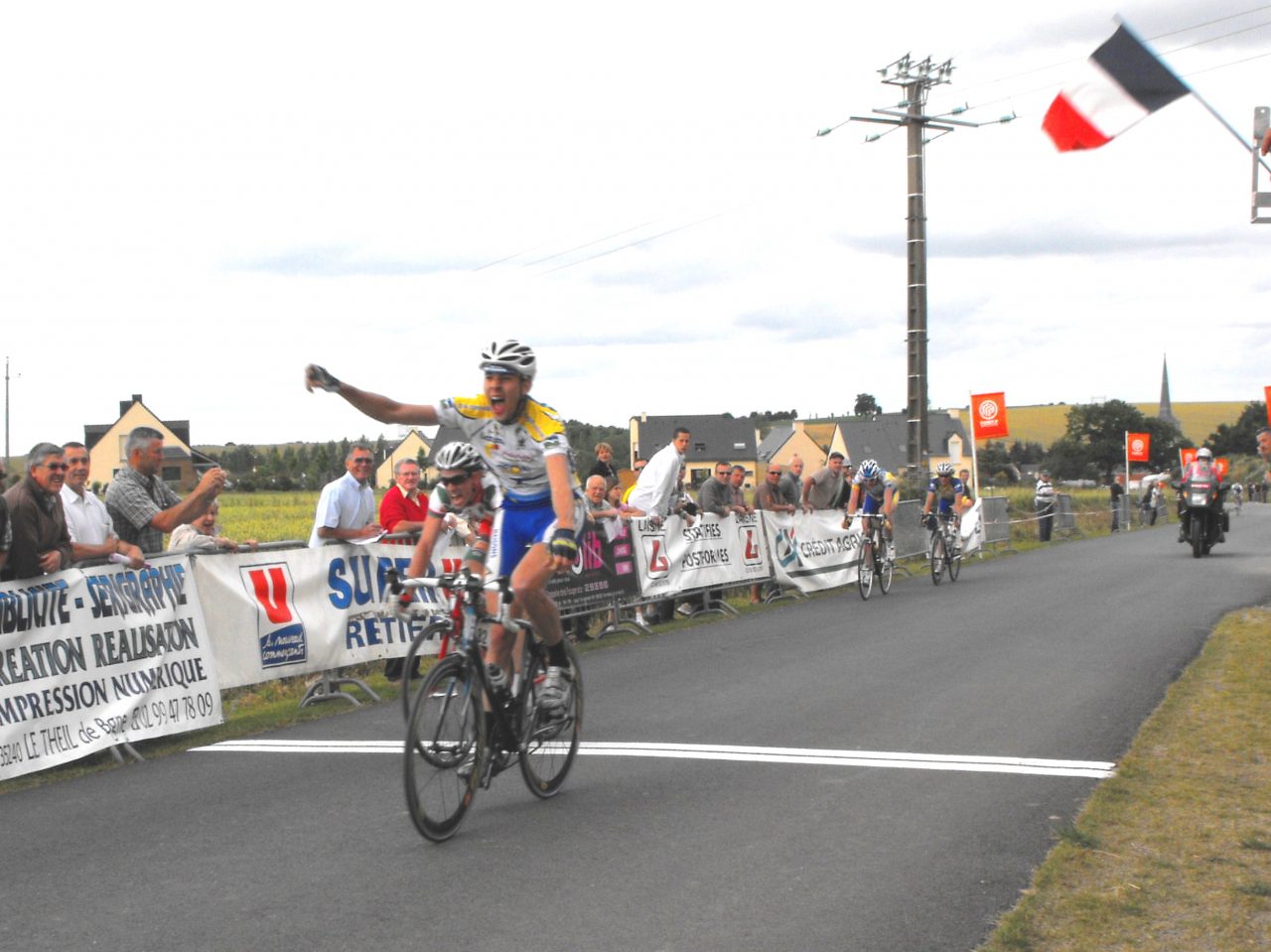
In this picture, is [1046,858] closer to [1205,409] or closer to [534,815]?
[534,815]

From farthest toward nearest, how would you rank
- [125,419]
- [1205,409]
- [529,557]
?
[1205,409]
[125,419]
[529,557]

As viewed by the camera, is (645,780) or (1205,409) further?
(1205,409)

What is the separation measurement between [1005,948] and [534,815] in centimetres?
266

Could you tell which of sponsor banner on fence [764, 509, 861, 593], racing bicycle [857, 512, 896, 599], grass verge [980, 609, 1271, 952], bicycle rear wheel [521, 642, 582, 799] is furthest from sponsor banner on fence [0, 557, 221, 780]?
racing bicycle [857, 512, 896, 599]

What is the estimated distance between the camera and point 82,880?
5.53 m

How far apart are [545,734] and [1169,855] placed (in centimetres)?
291

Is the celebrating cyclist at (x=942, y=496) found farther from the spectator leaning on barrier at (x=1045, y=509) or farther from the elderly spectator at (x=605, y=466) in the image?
the spectator leaning on barrier at (x=1045, y=509)

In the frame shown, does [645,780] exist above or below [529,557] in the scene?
below

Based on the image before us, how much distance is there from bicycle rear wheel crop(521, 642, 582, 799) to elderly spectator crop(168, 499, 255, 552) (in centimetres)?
429

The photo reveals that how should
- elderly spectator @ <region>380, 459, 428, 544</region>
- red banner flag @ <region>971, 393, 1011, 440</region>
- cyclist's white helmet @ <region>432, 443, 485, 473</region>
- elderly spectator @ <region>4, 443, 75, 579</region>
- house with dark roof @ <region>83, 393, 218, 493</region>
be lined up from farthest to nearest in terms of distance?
1. house with dark roof @ <region>83, 393, 218, 493</region>
2. red banner flag @ <region>971, 393, 1011, 440</region>
3. elderly spectator @ <region>380, 459, 428, 544</region>
4. elderly spectator @ <region>4, 443, 75, 579</region>
5. cyclist's white helmet @ <region>432, 443, 485, 473</region>

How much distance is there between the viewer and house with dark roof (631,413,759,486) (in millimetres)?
129125

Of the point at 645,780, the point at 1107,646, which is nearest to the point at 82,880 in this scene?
the point at 645,780

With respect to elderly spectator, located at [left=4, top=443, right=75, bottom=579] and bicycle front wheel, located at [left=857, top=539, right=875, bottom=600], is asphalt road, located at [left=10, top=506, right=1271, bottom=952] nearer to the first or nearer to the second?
elderly spectator, located at [left=4, top=443, right=75, bottom=579]

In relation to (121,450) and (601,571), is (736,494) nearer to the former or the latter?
(601,571)
